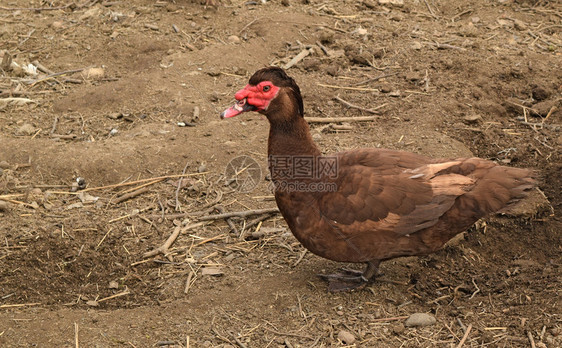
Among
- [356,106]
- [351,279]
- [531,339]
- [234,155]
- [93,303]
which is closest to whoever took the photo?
[531,339]

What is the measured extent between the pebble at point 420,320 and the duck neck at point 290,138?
1.23 meters

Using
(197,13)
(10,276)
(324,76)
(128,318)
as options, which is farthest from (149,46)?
(128,318)

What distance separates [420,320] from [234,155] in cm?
236

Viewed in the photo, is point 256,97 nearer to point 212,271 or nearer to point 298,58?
point 212,271

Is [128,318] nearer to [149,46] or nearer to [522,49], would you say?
[149,46]

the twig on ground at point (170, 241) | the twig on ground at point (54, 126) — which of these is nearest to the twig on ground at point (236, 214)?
the twig on ground at point (170, 241)

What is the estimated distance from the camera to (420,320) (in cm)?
388

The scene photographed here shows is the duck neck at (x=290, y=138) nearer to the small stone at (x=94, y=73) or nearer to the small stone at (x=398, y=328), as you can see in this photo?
the small stone at (x=398, y=328)

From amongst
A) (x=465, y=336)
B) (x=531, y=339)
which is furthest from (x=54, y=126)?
(x=531, y=339)

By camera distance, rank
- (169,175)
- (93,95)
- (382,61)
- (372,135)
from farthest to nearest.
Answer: (382,61) < (93,95) < (372,135) < (169,175)

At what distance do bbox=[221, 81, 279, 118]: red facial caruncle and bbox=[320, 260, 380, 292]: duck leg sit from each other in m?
1.28

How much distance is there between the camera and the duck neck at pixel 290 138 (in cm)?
407

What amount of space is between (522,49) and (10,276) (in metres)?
5.85

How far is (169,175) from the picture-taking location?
536 centimetres
